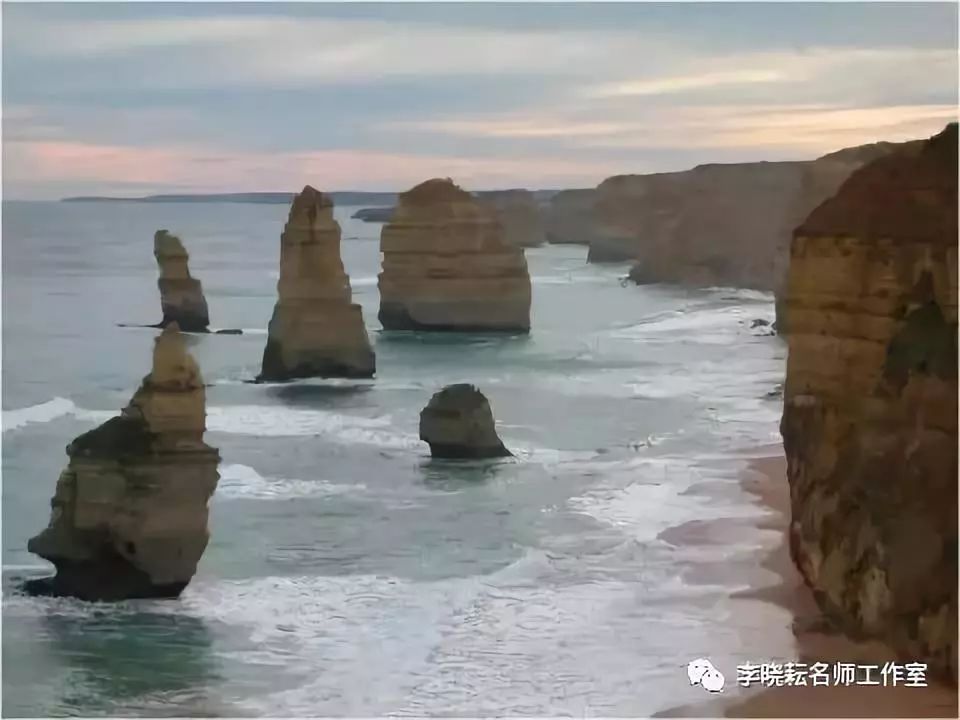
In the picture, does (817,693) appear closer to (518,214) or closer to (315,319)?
(518,214)

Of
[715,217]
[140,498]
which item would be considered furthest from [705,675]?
[140,498]

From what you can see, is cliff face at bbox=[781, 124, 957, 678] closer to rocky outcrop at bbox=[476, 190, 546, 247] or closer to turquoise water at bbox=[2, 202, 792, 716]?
turquoise water at bbox=[2, 202, 792, 716]

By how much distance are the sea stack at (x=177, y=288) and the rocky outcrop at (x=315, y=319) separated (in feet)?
1.66

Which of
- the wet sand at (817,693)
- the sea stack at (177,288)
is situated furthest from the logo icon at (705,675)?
the sea stack at (177,288)

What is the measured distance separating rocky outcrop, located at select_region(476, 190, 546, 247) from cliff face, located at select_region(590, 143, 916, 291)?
10.8 inches

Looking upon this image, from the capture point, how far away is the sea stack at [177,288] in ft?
19.0

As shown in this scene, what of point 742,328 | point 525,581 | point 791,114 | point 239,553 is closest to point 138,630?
point 239,553

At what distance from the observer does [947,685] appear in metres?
4.73

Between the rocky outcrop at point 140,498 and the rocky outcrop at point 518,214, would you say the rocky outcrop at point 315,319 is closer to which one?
the rocky outcrop at point 518,214

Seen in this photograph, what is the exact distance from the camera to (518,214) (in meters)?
6.09

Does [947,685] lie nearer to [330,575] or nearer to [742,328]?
[742,328]

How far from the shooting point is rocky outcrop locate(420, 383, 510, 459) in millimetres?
6355

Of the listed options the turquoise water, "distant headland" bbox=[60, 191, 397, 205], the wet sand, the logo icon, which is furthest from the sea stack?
the wet sand

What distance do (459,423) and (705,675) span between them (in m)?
1.93
